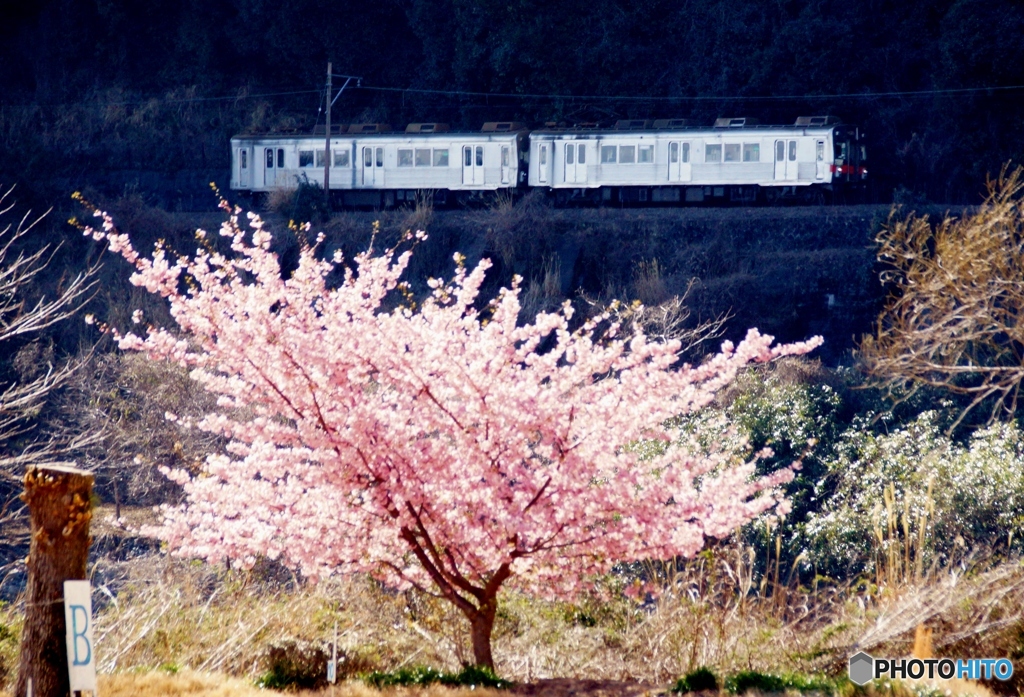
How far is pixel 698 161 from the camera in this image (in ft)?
100

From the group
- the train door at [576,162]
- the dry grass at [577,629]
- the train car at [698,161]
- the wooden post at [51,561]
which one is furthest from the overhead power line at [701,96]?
the wooden post at [51,561]

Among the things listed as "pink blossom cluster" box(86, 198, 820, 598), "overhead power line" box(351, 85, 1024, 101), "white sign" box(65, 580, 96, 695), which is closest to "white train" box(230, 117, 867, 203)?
"overhead power line" box(351, 85, 1024, 101)

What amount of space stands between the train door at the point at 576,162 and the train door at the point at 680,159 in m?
2.24

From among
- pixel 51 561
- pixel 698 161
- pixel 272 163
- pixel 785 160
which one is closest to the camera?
pixel 51 561

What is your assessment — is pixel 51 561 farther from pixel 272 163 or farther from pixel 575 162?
pixel 272 163

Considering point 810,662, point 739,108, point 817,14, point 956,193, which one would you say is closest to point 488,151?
point 739,108

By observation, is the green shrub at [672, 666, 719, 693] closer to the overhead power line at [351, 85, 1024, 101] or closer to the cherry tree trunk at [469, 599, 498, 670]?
the cherry tree trunk at [469, 599, 498, 670]

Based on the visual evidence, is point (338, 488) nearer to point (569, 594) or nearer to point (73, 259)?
point (569, 594)

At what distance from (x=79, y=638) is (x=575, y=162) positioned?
26.7 meters

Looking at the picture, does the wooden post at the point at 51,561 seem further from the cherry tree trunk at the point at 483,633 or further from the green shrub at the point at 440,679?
the cherry tree trunk at the point at 483,633

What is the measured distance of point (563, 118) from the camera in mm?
35781

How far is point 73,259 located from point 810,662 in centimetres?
2557

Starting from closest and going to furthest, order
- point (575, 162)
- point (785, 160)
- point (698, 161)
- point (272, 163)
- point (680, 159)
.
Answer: point (785, 160) → point (698, 161) → point (680, 159) → point (575, 162) → point (272, 163)

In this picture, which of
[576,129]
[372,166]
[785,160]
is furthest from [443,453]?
[372,166]
